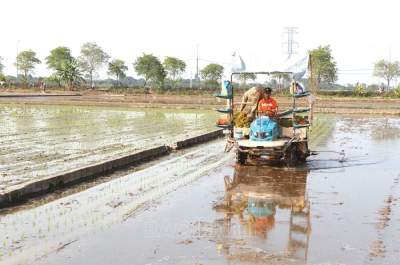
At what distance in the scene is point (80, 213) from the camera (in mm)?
7750


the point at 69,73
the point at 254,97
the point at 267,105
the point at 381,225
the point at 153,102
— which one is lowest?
the point at 381,225

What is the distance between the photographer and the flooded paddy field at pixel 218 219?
6.00 meters

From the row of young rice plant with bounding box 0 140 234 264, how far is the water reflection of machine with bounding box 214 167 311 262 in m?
1.30

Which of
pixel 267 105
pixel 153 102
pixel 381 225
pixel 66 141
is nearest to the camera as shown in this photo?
pixel 381 225

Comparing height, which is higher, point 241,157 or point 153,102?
point 153,102

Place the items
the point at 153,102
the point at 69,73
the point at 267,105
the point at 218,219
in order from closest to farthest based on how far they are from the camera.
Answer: the point at 218,219, the point at 267,105, the point at 153,102, the point at 69,73

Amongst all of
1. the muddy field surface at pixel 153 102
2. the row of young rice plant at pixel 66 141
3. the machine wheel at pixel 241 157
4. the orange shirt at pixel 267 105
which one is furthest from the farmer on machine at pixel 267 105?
the muddy field surface at pixel 153 102

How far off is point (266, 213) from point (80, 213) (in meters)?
2.92

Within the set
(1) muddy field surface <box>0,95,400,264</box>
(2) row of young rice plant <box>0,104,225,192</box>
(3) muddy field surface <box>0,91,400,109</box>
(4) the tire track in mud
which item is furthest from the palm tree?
(4) the tire track in mud

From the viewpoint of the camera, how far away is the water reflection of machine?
20.9 ft

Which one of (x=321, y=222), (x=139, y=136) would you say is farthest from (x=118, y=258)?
(x=139, y=136)

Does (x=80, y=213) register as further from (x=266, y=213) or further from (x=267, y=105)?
(x=267, y=105)

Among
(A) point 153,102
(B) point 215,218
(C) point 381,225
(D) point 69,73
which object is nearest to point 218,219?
(B) point 215,218

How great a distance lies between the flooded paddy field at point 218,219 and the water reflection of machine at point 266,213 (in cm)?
2
